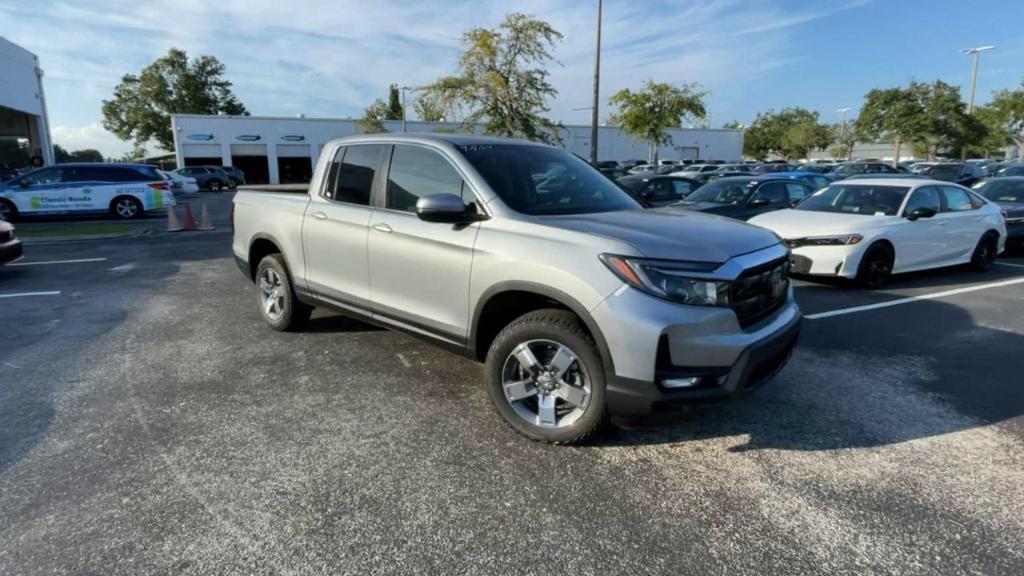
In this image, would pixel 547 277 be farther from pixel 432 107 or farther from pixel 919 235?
pixel 432 107

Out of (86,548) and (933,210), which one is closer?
(86,548)

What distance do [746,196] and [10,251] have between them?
462 inches

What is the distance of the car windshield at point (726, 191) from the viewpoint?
35.1 feet

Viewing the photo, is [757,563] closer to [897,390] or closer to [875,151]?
[897,390]

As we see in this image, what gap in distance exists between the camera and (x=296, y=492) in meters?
2.94

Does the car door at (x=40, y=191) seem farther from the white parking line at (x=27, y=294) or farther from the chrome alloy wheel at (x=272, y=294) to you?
the chrome alloy wheel at (x=272, y=294)

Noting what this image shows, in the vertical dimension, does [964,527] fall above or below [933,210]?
below

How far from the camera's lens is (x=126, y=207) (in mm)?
17078

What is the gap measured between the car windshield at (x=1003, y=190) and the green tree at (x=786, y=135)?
62.7 m

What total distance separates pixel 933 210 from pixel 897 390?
525 cm

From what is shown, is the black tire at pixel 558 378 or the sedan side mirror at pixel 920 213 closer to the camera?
the black tire at pixel 558 378

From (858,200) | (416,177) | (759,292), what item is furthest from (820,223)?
(416,177)

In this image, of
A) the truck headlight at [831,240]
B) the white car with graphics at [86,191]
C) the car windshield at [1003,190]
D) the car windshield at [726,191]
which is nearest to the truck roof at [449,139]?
the truck headlight at [831,240]

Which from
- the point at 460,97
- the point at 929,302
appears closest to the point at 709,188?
the point at 929,302
